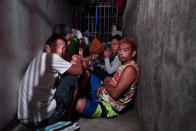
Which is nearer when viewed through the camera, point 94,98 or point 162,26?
point 162,26

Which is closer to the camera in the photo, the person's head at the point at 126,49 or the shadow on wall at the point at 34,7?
the person's head at the point at 126,49

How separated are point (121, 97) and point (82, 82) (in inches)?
32.6

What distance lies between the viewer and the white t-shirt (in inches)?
62.2

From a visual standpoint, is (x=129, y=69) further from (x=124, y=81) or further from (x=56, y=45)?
(x=56, y=45)

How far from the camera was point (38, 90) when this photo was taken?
1.58 meters

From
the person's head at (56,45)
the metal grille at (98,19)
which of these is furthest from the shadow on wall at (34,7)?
the metal grille at (98,19)

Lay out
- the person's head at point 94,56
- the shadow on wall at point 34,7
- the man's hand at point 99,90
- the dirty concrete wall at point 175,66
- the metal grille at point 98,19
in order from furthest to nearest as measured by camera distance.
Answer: the metal grille at point 98,19 → the person's head at point 94,56 → the man's hand at point 99,90 → the shadow on wall at point 34,7 → the dirty concrete wall at point 175,66

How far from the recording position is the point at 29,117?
1.62 meters

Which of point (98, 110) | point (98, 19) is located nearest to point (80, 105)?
point (98, 110)

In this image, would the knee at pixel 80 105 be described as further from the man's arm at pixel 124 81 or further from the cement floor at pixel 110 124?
the man's arm at pixel 124 81

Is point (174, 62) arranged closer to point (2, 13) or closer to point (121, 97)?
point (121, 97)

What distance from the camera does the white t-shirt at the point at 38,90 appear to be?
5.19 ft

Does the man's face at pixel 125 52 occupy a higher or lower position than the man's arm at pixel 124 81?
higher

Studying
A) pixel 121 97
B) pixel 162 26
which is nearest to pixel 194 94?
pixel 162 26
